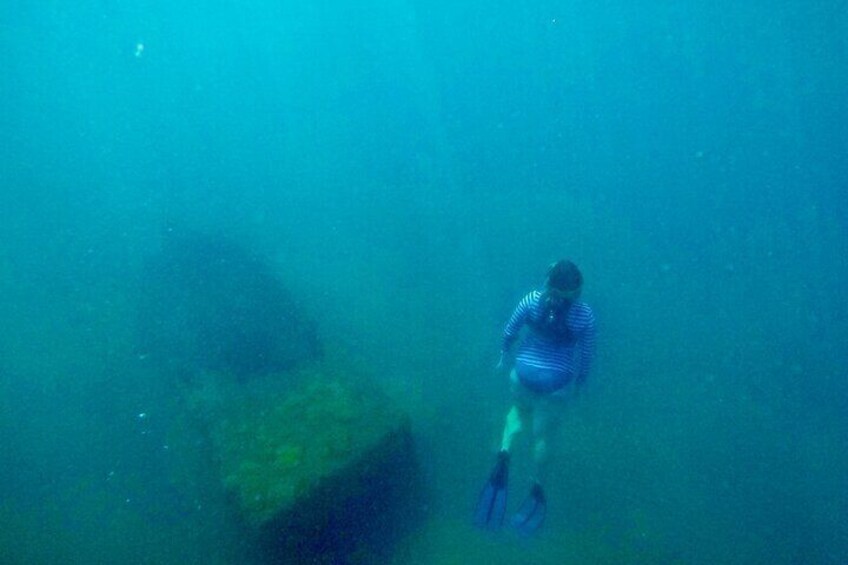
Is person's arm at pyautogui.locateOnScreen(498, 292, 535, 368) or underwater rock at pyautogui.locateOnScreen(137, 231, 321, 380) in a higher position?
person's arm at pyautogui.locateOnScreen(498, 292, 535, 368)

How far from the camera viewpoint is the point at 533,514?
16.2 ft

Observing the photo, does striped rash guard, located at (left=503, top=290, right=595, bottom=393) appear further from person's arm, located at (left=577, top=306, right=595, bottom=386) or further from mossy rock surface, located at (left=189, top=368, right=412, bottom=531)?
mossy rock surface, located at (left=189, top=368, right=412, bottom=531)

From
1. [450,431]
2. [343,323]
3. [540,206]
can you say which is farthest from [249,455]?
[540,206]

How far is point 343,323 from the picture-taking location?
10.1 metres

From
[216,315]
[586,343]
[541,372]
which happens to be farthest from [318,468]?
[216,315]

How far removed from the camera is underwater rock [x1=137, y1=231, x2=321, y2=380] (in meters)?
7.78

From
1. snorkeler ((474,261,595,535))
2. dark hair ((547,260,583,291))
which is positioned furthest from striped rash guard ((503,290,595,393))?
dark hair ((547,260,583,291))

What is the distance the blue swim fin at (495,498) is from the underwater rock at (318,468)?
44.9 inches

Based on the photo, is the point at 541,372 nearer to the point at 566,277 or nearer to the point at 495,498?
the point at 566,277

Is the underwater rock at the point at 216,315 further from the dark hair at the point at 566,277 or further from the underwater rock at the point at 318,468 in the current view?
the dark hair at the point at 566,277

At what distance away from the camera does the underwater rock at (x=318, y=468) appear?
15.5ft

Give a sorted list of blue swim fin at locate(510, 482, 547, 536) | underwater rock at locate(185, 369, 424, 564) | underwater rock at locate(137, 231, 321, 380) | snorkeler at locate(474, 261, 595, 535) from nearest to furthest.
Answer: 1. snorkeler at locate(474, 261, 595, 535)
2. underwater rock at locate(185, 369, 424, 564)
3. blue swim fin at locate(510, 482, 547, 536)
4. underwater rock at locate(137, 231, 321, 380)

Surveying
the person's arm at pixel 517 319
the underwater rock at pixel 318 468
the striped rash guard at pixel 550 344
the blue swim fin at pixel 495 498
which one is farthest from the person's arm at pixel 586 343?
the underwater rock at pixel 318 468

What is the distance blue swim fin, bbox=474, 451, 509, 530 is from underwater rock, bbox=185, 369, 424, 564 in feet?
3.74
